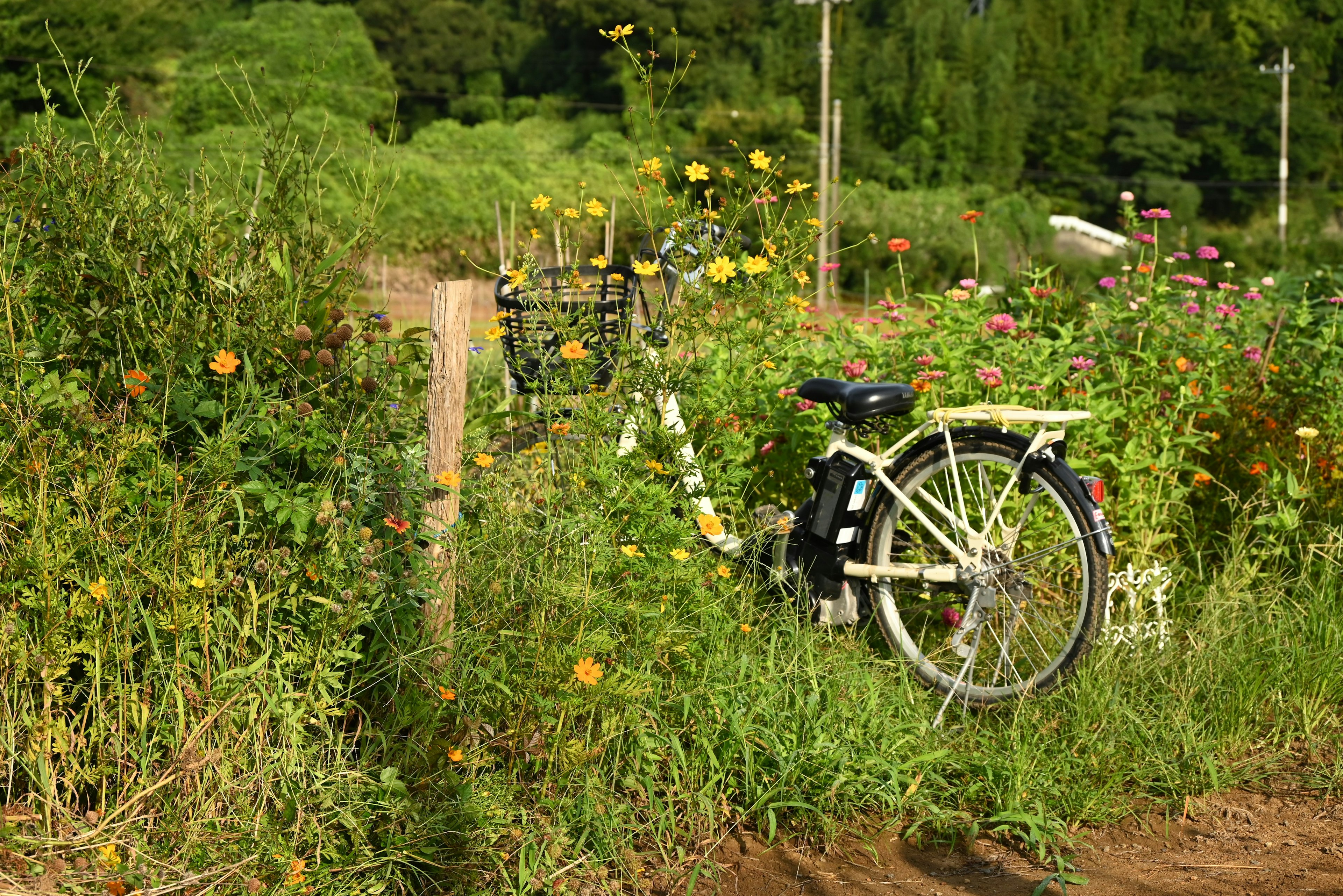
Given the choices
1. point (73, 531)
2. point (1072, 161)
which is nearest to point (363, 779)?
point (73, 531)

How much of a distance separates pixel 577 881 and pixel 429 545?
831mm

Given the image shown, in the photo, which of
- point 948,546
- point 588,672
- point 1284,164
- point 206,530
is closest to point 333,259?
point 206,530

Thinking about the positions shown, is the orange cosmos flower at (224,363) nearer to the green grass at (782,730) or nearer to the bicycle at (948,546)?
the green grass at (782,730)

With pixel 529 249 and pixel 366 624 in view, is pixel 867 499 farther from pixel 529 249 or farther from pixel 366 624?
pixel 366 624

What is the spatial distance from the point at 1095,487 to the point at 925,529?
0.69 meters

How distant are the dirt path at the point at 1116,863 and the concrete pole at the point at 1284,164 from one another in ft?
152

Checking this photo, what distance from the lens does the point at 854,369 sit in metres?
4.13

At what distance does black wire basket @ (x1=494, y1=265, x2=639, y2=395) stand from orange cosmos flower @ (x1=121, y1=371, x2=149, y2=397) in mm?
892

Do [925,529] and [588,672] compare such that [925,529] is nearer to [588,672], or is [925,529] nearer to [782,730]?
[782,730]

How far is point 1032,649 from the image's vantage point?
3.60 metres

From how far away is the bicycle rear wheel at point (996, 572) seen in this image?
3.21 meters

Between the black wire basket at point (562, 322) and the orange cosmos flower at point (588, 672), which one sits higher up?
the black wire basket at point (562, 322)

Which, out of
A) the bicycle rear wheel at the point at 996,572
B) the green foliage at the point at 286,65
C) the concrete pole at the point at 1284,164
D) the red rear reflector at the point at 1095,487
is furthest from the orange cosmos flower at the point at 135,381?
the concrete pole at the point at 1284,164

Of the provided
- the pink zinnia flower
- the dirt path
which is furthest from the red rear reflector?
the pink zinnia flower
